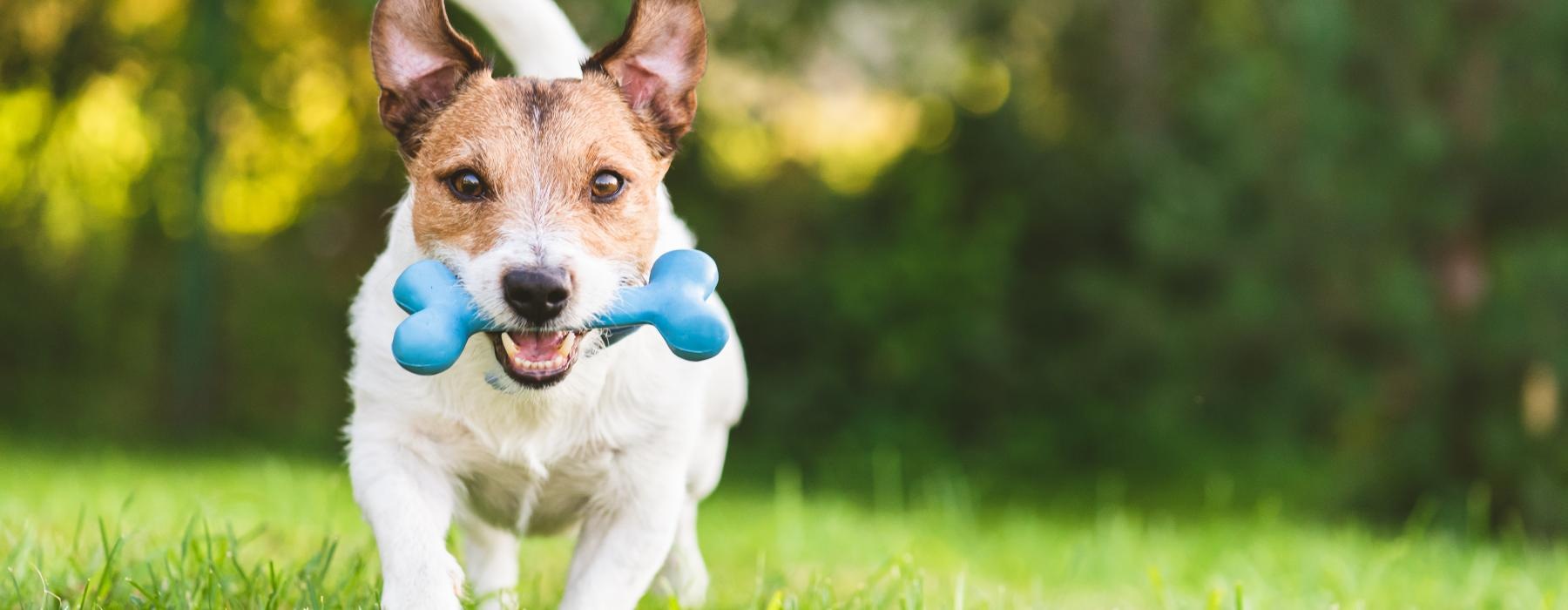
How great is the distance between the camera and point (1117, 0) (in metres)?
13.0

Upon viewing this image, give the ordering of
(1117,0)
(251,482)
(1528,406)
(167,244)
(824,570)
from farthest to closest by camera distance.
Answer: (1117,0) < (167,244) < (1528,406) < (251,482) < (824,570)

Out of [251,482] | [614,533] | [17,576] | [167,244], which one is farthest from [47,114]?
[614,533]

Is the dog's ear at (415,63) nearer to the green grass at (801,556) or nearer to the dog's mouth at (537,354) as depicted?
the dog's mouth at (537,354)

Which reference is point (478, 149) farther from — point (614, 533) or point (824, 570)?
point (824, 570)

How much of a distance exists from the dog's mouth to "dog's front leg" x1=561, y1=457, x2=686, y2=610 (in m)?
0.41

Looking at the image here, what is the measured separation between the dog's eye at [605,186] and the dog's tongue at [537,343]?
0.43 metres

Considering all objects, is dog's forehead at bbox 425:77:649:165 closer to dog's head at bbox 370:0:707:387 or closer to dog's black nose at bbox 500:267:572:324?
dog's head at bbox 370:0:707:387

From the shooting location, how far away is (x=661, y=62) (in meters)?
3.58

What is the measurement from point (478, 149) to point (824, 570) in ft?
6.00

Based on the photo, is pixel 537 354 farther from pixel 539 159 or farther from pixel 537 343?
pixel 539 159

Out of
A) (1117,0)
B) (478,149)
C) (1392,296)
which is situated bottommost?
(478,149)

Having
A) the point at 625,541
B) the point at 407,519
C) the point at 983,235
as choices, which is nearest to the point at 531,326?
the point at 407,519

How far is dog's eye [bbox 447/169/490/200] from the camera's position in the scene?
10.4ft

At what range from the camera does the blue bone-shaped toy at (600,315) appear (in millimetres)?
2732
